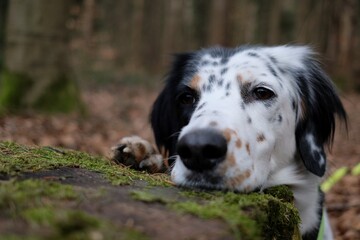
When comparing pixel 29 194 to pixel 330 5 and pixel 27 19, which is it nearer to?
pixel 27 19

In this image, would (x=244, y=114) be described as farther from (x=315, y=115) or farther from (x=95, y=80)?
(x=95, y=80)

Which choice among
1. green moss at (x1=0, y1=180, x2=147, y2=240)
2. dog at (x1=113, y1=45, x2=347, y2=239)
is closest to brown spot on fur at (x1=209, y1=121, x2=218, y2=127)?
dog at (x1=113, y1=45, x2=347, y2=239)

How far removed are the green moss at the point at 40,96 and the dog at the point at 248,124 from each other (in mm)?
4708

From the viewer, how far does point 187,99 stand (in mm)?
3508

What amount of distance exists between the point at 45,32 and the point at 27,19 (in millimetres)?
364

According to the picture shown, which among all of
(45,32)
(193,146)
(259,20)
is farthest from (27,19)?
(259,20)

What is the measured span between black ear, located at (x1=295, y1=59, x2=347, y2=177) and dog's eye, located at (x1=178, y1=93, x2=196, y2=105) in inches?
29.8

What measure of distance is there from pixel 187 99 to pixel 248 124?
776mm

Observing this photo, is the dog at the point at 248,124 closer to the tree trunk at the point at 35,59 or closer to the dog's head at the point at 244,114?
the dog's head at the point at 244,114

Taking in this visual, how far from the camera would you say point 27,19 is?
850 cm

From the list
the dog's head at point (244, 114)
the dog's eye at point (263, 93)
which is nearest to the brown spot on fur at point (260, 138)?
the dog's head at point (244, 114)

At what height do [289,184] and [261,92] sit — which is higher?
[261,92]

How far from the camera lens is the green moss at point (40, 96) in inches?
324

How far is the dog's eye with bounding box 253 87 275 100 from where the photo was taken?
10.3 ft
